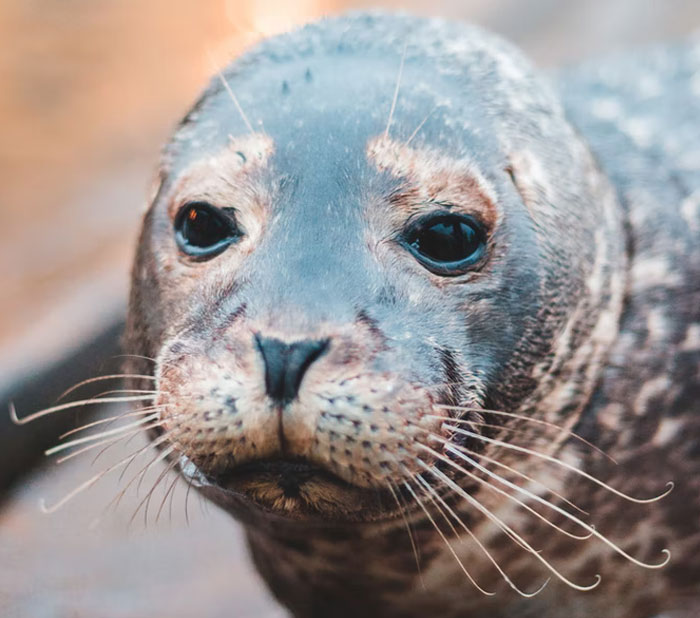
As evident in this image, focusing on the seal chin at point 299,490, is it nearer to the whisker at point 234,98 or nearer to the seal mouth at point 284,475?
the seal mouth at point 284,475

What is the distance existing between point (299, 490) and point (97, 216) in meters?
5.14

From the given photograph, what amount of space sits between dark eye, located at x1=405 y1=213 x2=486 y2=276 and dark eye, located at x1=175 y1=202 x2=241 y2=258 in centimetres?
42

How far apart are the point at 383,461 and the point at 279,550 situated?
105 centimetres

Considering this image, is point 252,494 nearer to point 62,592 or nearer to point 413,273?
point 413,273

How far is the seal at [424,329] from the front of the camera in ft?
7.21

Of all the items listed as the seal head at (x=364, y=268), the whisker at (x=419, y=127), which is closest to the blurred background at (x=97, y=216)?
the seal head at (x=364, y=268)

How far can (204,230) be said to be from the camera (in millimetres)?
2604

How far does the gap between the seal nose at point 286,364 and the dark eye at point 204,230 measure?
0.53 metres

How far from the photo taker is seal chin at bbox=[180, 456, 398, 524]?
2.19m

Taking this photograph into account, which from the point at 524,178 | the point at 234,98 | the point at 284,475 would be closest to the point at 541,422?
the point at 524,178

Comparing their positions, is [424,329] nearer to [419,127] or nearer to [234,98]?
[419,127]

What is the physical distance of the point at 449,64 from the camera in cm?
290

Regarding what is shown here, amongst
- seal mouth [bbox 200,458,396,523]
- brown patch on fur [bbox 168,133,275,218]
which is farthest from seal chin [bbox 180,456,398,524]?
brown patch on fur [bbox 168,133,275,218]

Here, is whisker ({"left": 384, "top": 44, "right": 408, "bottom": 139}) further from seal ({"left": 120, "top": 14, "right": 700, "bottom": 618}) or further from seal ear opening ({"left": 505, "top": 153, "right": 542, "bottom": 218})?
seal ear opening ({"left": 505, "top": 153, "right": 542, "bottom": 218})
